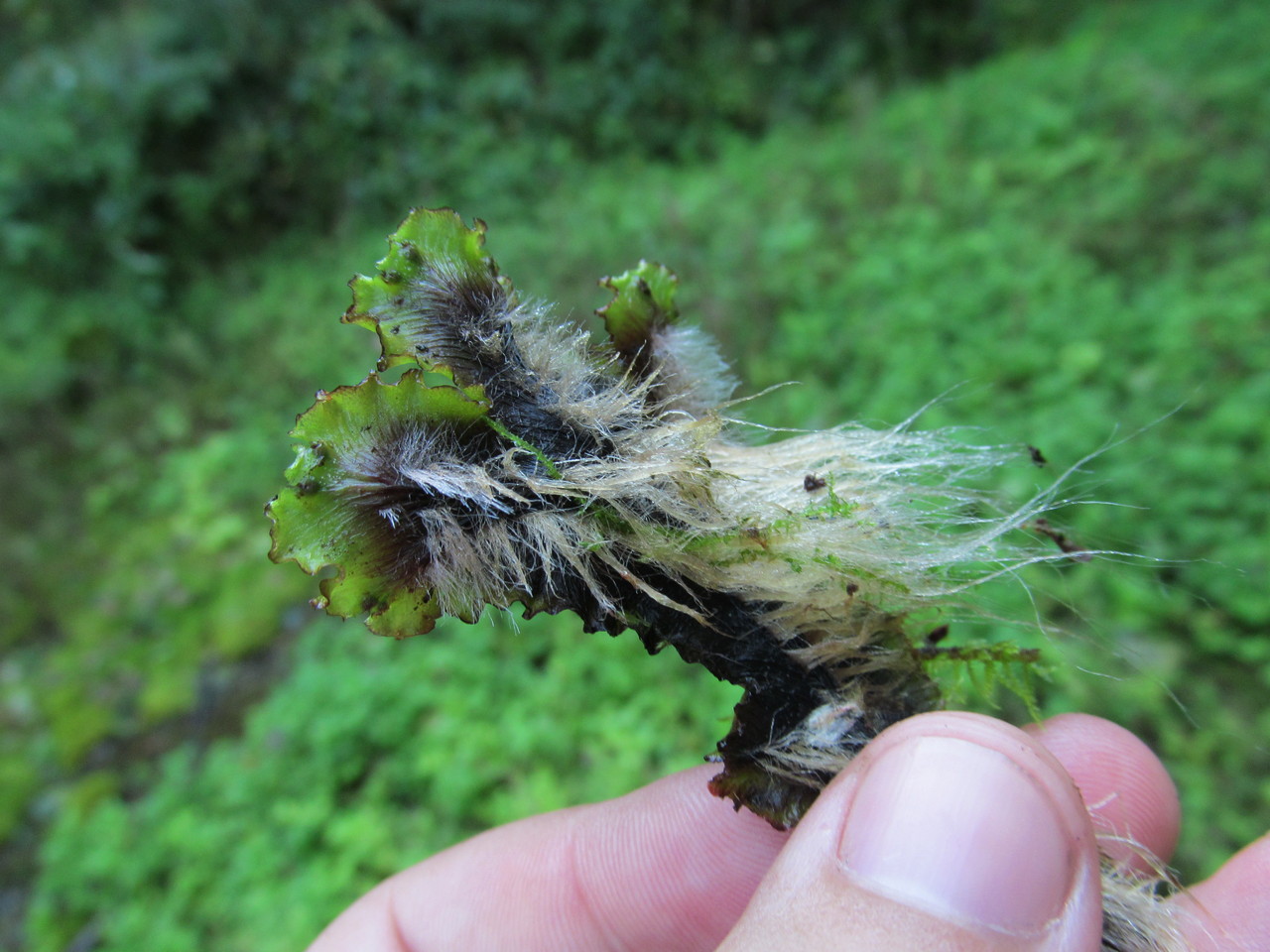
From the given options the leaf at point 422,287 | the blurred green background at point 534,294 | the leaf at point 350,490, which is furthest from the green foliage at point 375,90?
the leaf at point 350,490

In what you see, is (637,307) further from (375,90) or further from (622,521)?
(375,90)

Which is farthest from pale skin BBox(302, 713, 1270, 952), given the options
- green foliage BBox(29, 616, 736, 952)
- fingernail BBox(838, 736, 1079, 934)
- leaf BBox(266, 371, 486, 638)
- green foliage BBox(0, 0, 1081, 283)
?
green foliage BBox(0, 0, 1081, 283)

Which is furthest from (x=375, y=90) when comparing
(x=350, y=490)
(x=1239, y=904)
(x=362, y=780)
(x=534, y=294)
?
(x=1239, y=904)

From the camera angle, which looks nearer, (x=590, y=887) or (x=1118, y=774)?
(x=1118, y=774)

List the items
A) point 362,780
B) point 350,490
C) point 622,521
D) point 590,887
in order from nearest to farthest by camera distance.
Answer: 1. point 350,490
2. point 622,521
3. point 590,887
4. point 362,780

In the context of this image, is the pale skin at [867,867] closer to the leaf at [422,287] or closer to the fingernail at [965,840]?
the fingernail at [965,840]

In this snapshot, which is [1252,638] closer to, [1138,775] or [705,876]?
[1138,775]
